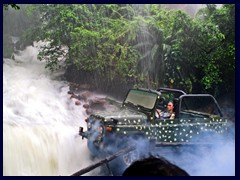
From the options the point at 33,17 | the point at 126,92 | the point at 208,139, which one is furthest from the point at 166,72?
the point at 33,17

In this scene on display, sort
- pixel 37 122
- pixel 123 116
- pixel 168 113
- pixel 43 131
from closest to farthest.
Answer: pixel 123 116, pixel 168 113, pixel 43 131, pixel 37 122

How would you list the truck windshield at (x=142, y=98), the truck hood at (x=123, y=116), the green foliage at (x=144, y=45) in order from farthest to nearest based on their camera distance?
1. the green foliage at (x=144, y=45)
2. the truck windshield at (x=142, y=98)
3. the truck hood at (x=123, y=116)

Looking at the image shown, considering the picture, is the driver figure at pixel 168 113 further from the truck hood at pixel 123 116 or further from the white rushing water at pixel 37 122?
the white rushing water at pixel 37 122

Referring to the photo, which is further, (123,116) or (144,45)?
(144,45)

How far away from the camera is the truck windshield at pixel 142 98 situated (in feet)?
22.7

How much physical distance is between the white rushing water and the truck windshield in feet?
3.09

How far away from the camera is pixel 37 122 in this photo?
7.36 metres

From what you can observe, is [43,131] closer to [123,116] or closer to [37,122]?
[37,122]

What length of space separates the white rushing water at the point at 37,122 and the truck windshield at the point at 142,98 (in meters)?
0.94

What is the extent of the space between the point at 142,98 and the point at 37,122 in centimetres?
192

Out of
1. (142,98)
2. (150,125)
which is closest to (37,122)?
(142,98)

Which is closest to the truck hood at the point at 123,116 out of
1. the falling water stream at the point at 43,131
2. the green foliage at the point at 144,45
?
the falling water stream at the point at 43,131

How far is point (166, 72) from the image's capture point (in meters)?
8.18
